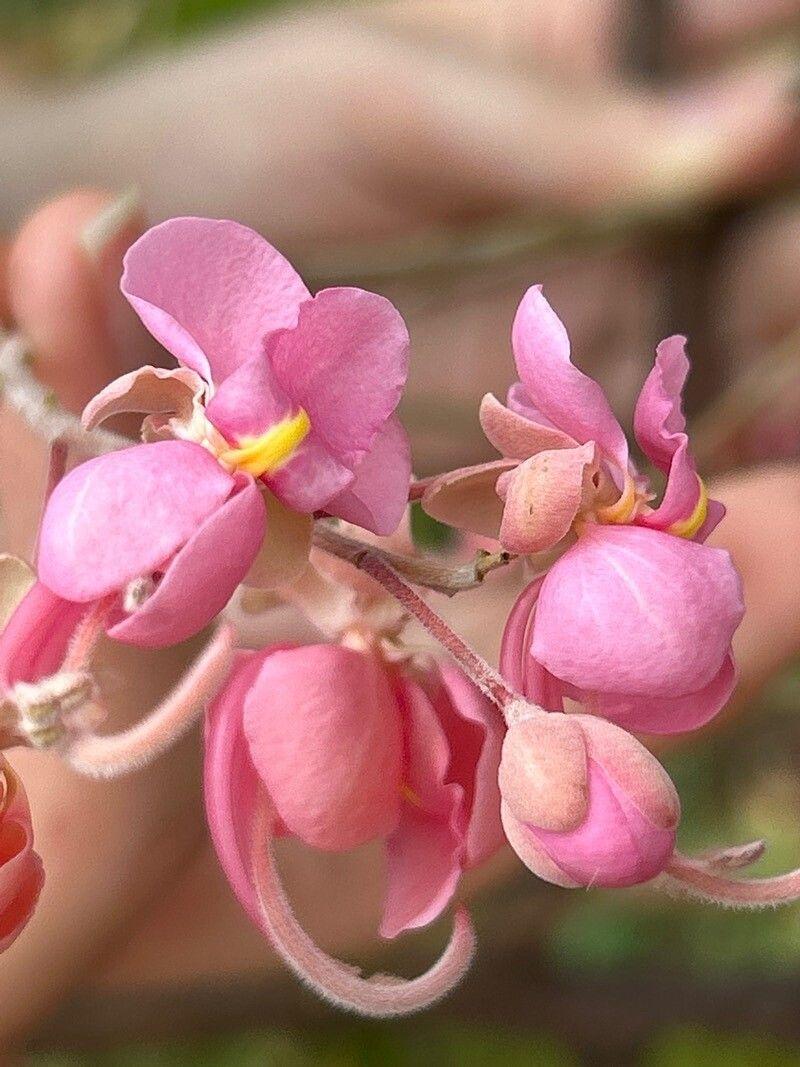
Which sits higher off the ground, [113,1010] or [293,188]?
[293,188]

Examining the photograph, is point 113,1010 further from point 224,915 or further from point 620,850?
point 620,850

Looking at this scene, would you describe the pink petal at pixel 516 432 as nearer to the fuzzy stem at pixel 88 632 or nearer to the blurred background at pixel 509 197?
the fuzzy stem at pixel 88 632

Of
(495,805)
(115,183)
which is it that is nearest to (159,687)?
(495,805)

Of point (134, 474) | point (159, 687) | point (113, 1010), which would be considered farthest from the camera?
point (113, 1010)

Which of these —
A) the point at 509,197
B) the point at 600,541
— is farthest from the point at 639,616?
the point at 509,197

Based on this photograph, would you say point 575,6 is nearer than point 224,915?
No

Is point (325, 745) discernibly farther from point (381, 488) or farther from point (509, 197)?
point (509, 197)

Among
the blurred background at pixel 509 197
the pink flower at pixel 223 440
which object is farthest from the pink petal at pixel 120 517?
the blurred background at pixel 509 197
